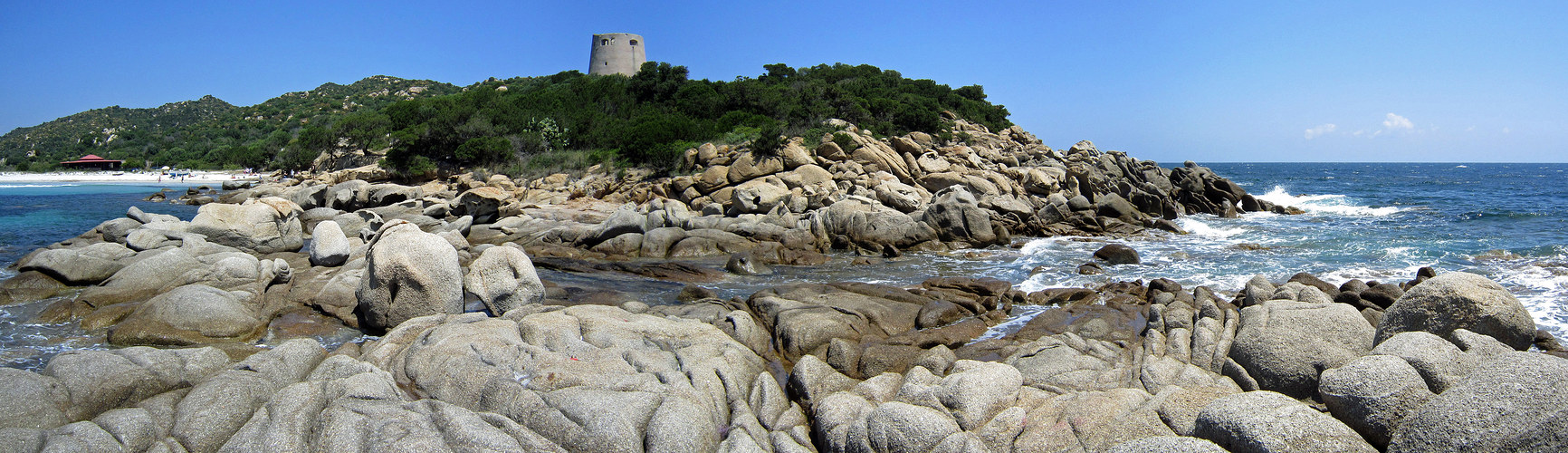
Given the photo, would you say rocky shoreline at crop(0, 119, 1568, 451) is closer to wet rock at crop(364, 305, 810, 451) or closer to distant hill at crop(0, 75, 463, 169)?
wet rock at crop(364, 305, 810, 451)

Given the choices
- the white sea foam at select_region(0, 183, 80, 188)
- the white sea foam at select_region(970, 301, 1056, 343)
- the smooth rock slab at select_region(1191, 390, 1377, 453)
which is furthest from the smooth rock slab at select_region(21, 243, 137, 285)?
the white sea foam at select_region(0, 183, 80, 188)

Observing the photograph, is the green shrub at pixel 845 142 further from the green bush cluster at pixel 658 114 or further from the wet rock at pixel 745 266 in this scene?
the wet rock at pixel 745 266

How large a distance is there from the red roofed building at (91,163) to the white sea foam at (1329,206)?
103112 mm

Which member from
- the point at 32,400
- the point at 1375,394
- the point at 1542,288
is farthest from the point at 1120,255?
the point at 32,400

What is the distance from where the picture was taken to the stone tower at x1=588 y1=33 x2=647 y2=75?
66.8 meters

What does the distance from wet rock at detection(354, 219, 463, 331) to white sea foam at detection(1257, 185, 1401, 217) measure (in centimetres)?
4004

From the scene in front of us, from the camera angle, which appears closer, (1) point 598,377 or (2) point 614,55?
(1) point 598,377

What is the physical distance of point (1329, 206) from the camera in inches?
1645

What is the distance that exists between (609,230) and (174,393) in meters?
15.3

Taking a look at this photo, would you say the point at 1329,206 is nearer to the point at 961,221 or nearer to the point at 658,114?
the point at 961,221

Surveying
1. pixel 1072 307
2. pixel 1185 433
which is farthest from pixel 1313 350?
pixel 1072 307

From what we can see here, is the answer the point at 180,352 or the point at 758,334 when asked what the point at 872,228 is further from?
the point at 180,352

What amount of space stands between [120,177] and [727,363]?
84797mm

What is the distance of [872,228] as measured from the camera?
23.2m
